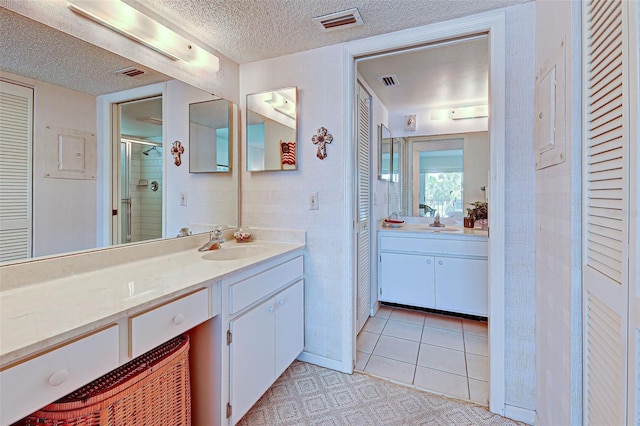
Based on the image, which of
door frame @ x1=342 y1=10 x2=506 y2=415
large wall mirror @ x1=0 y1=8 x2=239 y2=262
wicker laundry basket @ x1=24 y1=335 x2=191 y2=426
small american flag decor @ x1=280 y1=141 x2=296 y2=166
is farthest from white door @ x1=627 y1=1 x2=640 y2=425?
large wall mirror @ x1=0 y1=8 x2=239 y2=262

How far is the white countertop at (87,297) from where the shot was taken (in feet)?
2.41

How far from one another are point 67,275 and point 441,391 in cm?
205

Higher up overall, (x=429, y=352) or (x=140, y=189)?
(x=140, y=189)

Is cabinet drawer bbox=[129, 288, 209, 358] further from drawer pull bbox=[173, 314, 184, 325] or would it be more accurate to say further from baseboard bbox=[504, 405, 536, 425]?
baseboard bbox=[504, 405, 536, 425]

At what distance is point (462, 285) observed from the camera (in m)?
2.70

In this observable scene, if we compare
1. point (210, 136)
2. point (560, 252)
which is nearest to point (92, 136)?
point (210, 136)

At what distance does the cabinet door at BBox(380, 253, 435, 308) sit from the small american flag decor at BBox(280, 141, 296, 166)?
1471 millimetres

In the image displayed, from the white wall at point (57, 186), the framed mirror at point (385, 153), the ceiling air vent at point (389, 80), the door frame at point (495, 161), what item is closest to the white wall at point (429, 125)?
the framed mirror at point (385, 153)

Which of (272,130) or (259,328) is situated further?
(272,130)

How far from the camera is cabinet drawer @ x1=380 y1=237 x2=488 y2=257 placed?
2627 mm

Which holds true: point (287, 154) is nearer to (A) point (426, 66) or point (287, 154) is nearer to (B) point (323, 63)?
(B) point (323, 63)

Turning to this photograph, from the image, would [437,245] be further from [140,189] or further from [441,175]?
[140,189]

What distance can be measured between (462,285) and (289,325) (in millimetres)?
1725

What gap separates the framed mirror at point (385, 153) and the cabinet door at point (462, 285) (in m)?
1.05
